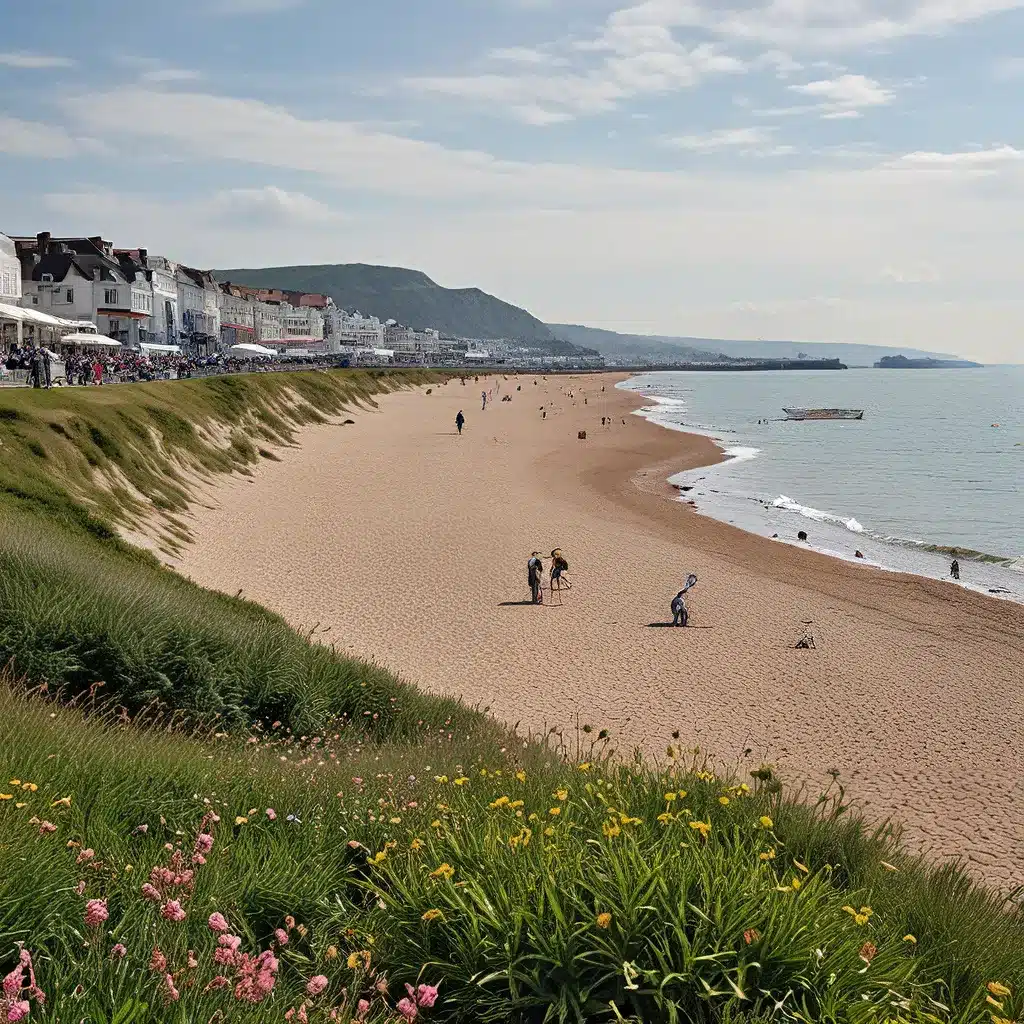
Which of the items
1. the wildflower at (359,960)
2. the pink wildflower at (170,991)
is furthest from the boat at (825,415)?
the pink wildflower at (170,991)

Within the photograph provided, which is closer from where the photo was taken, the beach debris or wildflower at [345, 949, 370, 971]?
wildflower at [345, 949, 370, 971]

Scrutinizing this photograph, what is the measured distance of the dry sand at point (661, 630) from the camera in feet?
44.2

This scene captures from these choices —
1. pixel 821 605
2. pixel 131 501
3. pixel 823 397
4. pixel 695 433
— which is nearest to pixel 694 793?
pixel 821 605

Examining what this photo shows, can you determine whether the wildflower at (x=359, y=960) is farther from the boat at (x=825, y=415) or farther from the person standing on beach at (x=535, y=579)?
the boat at (x=825, y=415)

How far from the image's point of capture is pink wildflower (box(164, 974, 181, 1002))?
3.62 m

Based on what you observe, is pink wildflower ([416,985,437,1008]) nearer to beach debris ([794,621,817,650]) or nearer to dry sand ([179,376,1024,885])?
dry sand ([179,376,1024,885])

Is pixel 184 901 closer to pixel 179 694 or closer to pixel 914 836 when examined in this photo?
pixel 179 694

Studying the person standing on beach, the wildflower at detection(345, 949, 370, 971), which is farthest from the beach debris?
the wildflower at detection(345, 949, 370, 971)

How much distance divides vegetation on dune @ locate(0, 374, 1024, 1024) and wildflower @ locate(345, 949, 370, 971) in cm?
3

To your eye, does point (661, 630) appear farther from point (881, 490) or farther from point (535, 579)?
point (881, 490)

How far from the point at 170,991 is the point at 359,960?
1327 millimetres

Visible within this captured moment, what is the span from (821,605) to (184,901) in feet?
65.1

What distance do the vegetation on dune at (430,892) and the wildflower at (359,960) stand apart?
0.11ft

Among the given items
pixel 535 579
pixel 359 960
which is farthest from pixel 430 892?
pixel 535 579
